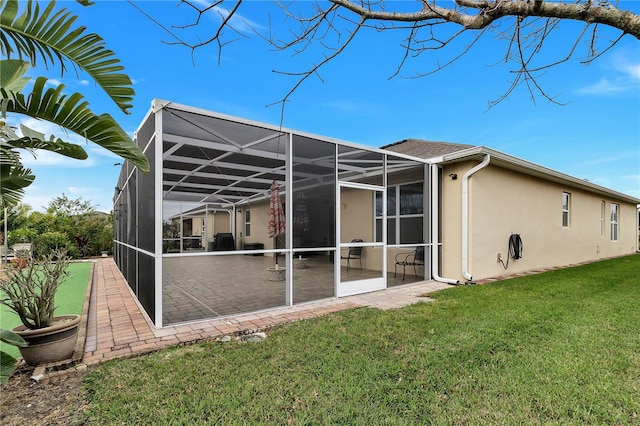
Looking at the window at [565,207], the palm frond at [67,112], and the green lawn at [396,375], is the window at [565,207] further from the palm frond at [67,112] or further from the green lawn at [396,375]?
the palm frond at [67,112]

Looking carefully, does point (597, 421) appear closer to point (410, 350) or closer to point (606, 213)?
point (410, 350)

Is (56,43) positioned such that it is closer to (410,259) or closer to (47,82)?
(47,82)

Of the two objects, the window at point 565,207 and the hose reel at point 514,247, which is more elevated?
the window at point 565,207

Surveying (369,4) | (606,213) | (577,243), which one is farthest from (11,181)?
(606,213)

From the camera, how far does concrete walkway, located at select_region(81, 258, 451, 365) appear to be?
3.59 meters

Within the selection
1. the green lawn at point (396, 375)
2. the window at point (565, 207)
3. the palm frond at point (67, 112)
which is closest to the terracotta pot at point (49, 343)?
the green lawn at point (396, 375)

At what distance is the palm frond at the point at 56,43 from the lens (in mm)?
2088

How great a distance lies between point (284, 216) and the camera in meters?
5.76

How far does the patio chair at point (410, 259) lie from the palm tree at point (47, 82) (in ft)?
22.9

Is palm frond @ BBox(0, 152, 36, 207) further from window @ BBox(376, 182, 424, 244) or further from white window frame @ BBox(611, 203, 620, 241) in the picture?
white window frame @ BBox(611, 203, 620, 241)

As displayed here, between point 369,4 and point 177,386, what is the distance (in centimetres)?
347

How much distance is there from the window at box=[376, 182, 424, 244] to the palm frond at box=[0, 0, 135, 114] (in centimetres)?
688

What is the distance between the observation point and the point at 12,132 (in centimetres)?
233

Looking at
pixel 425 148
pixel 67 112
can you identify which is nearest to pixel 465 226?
pixel 425 148
